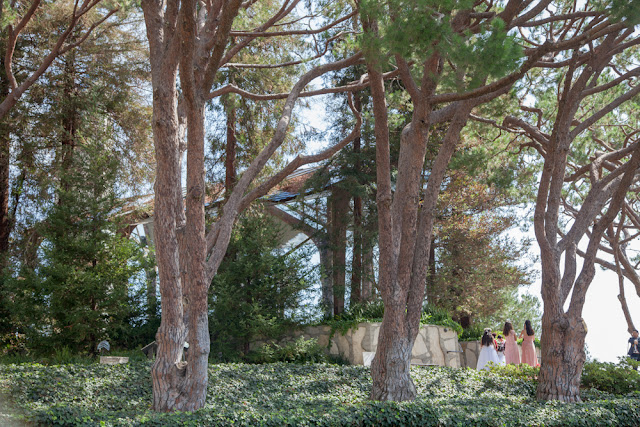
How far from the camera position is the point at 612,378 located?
29.4ft

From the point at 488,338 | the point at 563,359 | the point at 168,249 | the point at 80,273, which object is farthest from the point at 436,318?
the point at 168,249

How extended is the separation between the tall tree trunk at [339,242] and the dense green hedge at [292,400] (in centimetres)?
456

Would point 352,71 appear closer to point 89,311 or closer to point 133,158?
point 133,158

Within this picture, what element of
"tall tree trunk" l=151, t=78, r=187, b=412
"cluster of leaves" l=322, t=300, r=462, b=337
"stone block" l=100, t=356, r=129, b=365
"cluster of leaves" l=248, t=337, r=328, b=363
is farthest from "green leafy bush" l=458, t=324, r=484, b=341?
"tall tree trunk" l=151, t=78, r=187, b=412

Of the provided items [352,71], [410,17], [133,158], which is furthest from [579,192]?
[133,158]

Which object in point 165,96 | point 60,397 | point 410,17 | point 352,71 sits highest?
point 352,71

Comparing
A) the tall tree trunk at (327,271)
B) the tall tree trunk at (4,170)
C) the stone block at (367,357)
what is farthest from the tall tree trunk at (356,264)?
the tall tree trunk at (4,170)

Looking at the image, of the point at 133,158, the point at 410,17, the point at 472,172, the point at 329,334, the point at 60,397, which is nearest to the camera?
the point at 410,17

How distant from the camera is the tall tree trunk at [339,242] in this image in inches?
560

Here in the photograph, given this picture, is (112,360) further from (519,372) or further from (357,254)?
(519,372)

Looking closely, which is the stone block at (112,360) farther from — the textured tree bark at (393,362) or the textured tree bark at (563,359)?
the textured tree bark at (563,359)

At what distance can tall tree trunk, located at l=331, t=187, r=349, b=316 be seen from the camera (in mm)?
14219

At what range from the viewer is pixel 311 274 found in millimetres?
12453

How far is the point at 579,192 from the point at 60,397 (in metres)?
13.7
